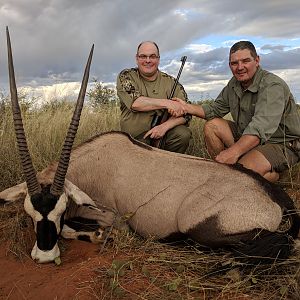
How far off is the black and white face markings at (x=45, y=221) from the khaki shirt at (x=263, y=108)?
7.29 ft

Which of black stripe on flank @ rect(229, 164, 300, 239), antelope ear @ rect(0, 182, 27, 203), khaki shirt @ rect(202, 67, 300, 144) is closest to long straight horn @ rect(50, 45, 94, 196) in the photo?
antelope ear @ rect(0, 182, 27, 203)

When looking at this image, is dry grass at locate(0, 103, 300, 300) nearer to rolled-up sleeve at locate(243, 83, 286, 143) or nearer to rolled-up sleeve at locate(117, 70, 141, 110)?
rolled-up sleeve at locate(243, 83, 286, 143)

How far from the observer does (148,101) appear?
5.72m

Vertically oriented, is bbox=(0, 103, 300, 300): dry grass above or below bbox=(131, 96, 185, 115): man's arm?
below

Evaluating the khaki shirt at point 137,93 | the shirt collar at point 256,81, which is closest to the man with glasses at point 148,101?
the khaki shirt at point 137,93

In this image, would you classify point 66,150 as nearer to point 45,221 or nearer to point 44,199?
point 44,199

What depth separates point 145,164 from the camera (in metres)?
4.26

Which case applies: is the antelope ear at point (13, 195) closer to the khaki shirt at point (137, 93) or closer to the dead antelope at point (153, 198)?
the dead antelope at point (153, 198)

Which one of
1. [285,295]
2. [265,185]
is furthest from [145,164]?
[285,295]

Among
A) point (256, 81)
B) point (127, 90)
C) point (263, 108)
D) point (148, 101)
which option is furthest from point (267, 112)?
point (127, 90)

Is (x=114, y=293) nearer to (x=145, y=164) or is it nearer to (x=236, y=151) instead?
(x=145, y=164)

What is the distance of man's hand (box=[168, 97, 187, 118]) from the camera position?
5.70 m

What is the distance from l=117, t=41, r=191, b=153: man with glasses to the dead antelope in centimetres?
122

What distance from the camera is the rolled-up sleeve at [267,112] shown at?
4652 mm
